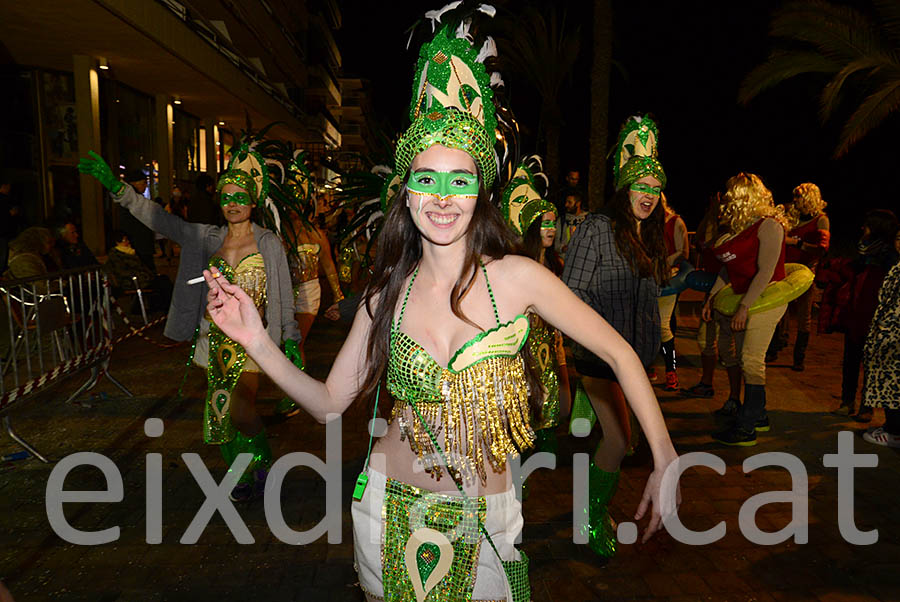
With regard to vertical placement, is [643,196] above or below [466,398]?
above

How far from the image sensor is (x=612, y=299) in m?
4.16

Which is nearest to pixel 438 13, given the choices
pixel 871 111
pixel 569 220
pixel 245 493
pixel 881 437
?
pixel 245 493

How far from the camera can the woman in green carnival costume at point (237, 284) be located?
15.8 ft

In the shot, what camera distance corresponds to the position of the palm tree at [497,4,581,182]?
18.4 metres

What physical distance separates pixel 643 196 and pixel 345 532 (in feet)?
9.45

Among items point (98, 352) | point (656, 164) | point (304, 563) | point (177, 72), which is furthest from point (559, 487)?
point (177, 72)

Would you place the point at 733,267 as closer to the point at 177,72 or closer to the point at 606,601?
the point at 606,601

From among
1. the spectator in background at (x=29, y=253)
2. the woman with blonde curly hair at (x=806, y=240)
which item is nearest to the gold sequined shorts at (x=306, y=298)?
the spectator in background at (x=29, y=253)

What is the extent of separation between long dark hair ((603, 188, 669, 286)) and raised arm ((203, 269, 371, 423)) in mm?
2149

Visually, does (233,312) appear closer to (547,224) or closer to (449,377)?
(449,377)

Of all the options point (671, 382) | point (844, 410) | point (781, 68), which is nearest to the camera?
point (844, 410)

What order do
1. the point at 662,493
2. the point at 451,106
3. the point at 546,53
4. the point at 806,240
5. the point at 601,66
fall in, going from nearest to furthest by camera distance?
the point at 662,493
the point at 451,106
the point at 806,240
the point at 601,66
the point at 546,53

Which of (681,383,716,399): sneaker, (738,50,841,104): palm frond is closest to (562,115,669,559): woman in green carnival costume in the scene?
(681,383,716,399): sneaker

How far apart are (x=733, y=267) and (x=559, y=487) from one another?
2.54 meters
